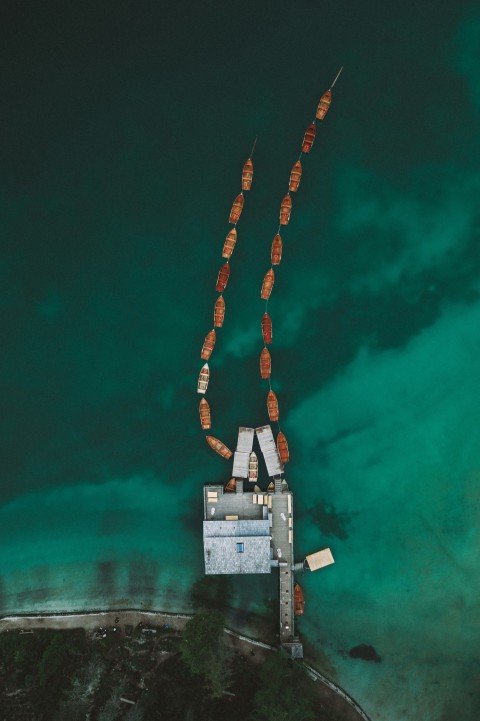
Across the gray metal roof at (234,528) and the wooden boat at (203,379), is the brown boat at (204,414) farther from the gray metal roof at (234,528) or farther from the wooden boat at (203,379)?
the gray metal roof at (234,528)

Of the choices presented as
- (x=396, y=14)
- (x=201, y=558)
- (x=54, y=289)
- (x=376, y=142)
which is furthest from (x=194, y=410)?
(x=396, y=14)

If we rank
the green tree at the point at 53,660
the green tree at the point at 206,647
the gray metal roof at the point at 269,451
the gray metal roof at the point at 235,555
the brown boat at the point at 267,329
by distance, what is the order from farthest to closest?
the brown boat at the point at 267,329, the gray metal roof at the point at 269,451, the gray metal roof at the point at 235,555, the green tree at the point at 53,660, the green tree at the point at 206,647

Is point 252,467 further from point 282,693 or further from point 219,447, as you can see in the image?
point 282,693

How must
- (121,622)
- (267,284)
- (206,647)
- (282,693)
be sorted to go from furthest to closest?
1. (267,284)
2. (121,622)
3. (206,647)
4. (282,693)

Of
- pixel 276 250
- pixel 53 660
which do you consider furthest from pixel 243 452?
pixel 53 660

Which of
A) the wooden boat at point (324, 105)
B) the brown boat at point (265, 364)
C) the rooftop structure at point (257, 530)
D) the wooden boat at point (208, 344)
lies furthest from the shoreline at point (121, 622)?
the wooden boat at point (324, 105)

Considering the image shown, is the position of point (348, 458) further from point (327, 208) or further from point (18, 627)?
point (18, 627)
